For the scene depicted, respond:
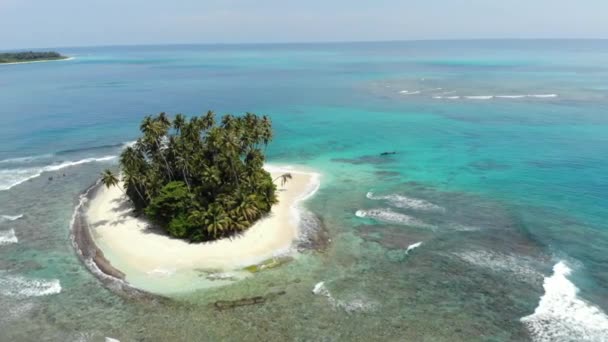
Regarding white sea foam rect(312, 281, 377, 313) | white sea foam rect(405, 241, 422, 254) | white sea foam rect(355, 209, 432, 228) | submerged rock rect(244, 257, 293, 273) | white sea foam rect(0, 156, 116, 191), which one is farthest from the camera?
white sea foam rect(0, 156, 116, 191)

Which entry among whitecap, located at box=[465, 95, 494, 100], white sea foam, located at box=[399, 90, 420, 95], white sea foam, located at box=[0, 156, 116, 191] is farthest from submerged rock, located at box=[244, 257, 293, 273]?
white sea foam, located at box=[399, 90, 420, 95]

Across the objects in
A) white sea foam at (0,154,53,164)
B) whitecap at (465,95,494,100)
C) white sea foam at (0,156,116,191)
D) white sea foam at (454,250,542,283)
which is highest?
whitecap at (465,95,494,100)

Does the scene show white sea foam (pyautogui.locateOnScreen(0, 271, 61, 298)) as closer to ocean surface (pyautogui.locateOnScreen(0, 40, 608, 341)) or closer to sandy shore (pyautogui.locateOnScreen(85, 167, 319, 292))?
ocean surface (pyautogui.locateOnScreen(0, 40, 608, 341))

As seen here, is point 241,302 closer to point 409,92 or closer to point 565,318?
point 565,318

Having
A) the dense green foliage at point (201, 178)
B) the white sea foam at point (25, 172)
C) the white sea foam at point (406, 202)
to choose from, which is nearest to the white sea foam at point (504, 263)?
the white sea foam at point (406, 202)

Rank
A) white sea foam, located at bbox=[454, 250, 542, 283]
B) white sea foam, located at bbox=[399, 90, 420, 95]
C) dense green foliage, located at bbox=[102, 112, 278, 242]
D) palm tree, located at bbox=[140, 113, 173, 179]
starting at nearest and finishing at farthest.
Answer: white sea foam, located at bbox=[454, 250, 542, 283] < dense green foliage, located at bbox=[102, 112, 278, 242] < palm tree, located at bbox=[140, 113, 173, 179] < white sea foam, located at bbox=[399, 90, 420, 95]

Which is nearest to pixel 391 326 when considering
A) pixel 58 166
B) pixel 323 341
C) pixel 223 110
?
pixel 323 341

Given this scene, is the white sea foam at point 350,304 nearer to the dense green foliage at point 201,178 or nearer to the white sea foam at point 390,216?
the dense green foliage at point 201,178
